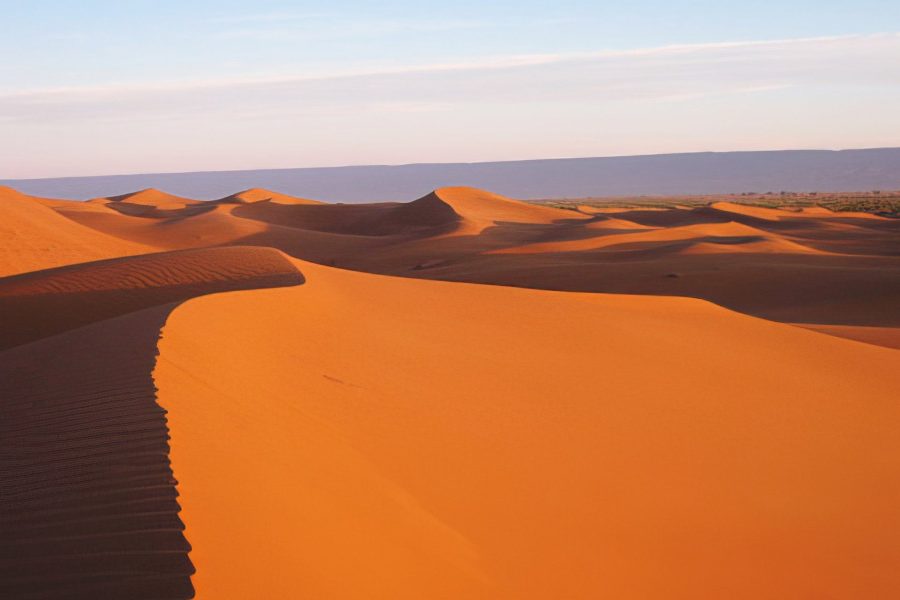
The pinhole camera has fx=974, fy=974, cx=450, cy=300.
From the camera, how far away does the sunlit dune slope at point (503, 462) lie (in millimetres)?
4668

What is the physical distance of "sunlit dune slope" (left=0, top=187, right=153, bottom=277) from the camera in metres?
23.7

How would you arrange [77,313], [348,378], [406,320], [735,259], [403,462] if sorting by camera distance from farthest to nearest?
1. [735,259]
2. [77,313]
3. [406,320]
4. [348,378]
5. [403,462]

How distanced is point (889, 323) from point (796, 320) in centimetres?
202

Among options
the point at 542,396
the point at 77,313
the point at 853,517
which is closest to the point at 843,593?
the point at 853,517

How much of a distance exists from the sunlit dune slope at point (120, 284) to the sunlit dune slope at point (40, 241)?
7088 mm

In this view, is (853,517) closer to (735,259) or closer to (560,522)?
(560,522)

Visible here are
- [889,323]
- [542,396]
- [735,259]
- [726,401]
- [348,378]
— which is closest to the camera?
[348,378]

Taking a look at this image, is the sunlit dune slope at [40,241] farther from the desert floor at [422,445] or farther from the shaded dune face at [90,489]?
the shaded dune face at [90,489]

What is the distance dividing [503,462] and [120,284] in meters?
10.1

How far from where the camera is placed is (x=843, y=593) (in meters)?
5.56

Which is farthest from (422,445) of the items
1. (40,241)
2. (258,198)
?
(258,198)

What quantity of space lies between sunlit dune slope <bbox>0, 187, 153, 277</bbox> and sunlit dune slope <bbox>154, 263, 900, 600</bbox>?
47.8 feet

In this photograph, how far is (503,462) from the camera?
6793 mm

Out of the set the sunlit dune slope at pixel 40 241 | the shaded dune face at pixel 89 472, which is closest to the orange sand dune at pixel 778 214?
the sunlit dune slope at pixel 40 241
